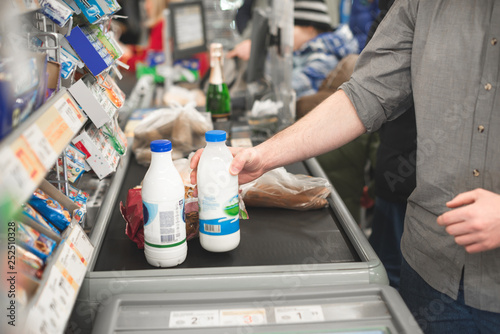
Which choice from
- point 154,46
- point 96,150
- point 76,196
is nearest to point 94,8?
point 96,150

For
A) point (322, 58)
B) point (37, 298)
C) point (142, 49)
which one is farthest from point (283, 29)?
point (142, 49)

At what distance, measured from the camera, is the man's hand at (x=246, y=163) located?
4.37ft

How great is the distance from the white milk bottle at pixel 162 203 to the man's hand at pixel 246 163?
180mm

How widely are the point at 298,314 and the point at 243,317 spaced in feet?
0.40

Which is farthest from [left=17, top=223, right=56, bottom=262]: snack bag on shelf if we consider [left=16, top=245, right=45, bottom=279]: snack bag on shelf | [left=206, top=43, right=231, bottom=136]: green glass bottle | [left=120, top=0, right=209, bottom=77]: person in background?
[left=120, top=0, right=209, bottom=77]: person in background

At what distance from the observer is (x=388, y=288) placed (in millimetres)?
1182

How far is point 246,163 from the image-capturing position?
1.46 m

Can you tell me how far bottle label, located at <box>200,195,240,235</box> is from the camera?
4.05ft

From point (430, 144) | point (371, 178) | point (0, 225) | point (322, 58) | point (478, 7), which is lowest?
point (371, 178)

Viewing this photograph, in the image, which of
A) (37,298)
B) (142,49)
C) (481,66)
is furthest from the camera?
(142,49)

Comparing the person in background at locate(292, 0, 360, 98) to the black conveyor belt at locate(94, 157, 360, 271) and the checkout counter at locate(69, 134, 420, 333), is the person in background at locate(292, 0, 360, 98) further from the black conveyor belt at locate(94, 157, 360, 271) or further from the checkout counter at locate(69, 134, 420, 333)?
the checkout counter at locate(69, 134, 420, 333)

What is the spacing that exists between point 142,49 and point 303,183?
4.95m

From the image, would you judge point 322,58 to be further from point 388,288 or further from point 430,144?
point 388,288

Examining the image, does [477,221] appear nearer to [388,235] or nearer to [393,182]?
[393,182]
